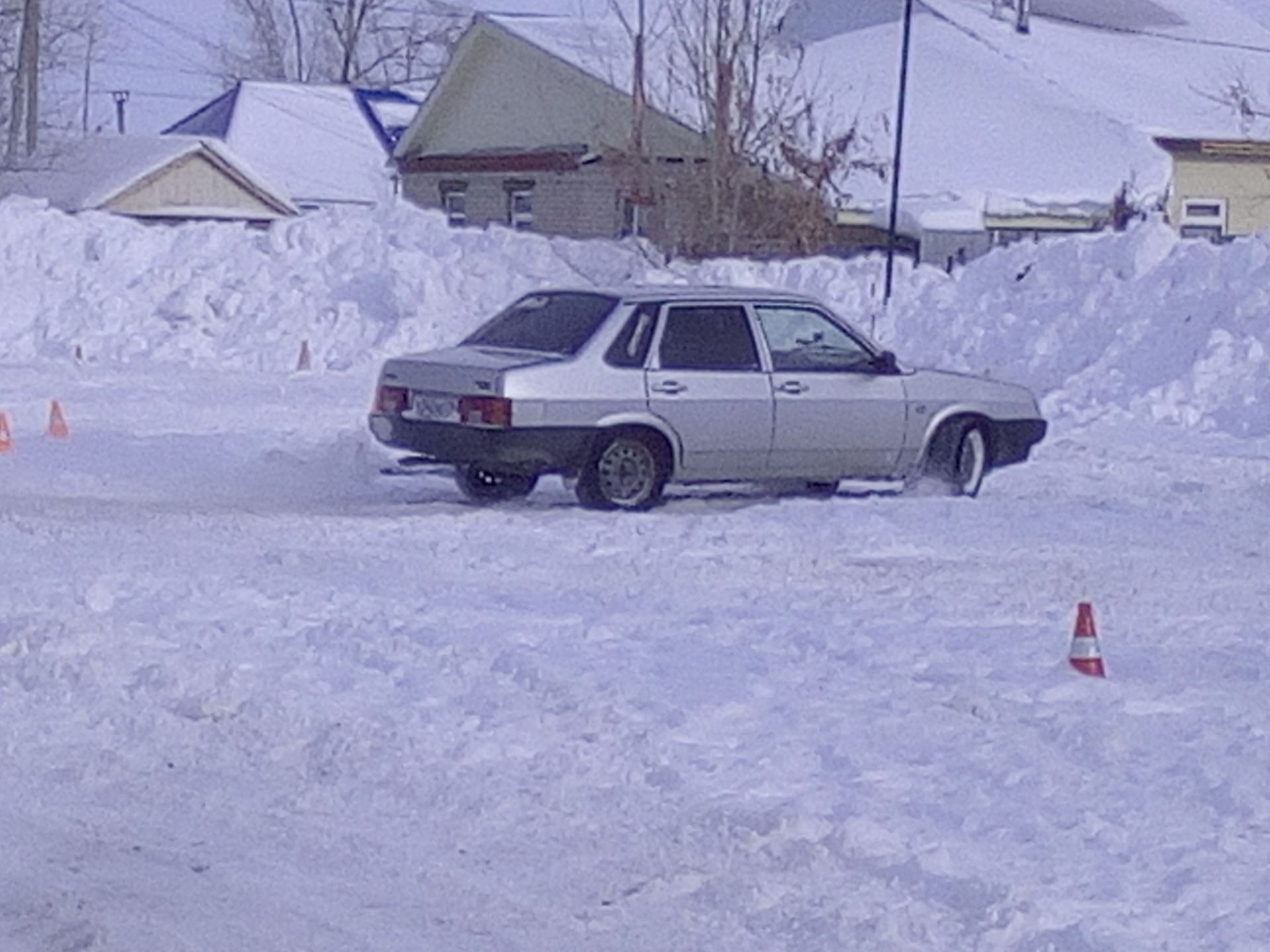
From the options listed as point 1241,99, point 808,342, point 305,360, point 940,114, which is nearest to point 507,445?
point 808,342

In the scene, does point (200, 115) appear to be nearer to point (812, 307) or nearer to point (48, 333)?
point (48, 333)

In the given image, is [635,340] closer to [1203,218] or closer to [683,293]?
[683,293]

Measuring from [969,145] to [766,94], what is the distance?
391 cm

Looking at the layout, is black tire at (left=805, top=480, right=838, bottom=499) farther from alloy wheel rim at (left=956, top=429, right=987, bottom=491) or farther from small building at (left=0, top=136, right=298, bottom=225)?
small building at (left=0, top=136, right=298, bottom=225)

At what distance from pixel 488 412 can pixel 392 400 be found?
3.43 ft

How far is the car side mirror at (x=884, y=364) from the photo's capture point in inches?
659

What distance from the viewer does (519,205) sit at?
44750mm

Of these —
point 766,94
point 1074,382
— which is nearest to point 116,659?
point 1074,382

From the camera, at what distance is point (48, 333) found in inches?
1226

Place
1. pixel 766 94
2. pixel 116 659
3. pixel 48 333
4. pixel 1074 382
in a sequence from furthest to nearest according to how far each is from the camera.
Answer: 1. pixel 766 94
2. pixel 48 333
3. pixel 1074 382
4. pixel 116 659

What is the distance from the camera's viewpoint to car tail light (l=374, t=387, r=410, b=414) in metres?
15.9

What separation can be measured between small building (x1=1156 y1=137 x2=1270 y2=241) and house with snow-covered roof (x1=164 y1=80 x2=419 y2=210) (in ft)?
94.5

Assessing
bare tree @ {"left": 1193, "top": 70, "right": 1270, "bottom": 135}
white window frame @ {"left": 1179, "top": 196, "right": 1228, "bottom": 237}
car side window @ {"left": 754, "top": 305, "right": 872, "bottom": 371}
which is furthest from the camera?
white window frame @ {"left": 1179, "top": 196, "right": 1228, "bottom": 237}

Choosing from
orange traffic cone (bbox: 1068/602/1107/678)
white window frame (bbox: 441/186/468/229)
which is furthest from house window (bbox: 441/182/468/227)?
orange traffic cone (bbox: 1068/602/1107/678)
